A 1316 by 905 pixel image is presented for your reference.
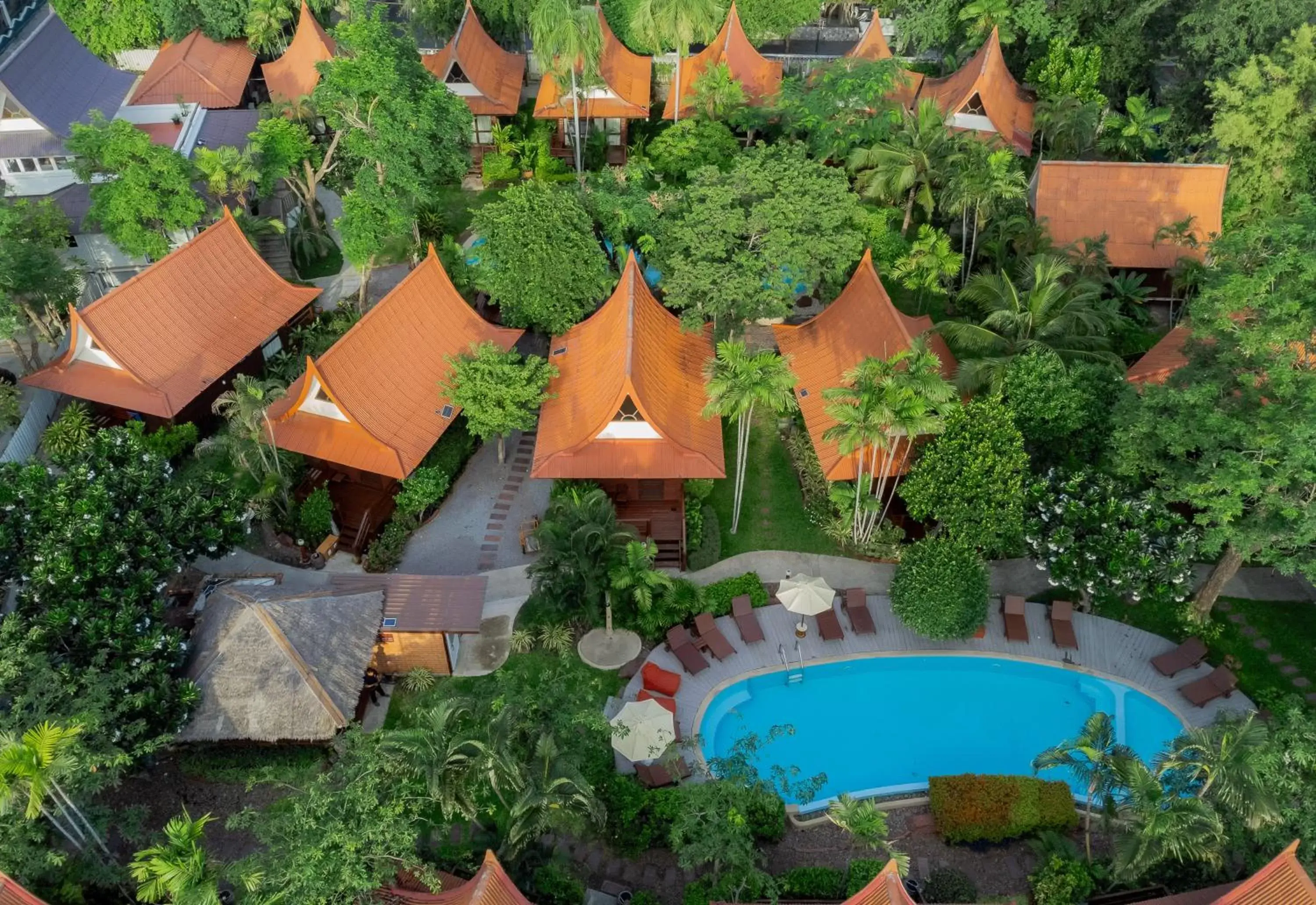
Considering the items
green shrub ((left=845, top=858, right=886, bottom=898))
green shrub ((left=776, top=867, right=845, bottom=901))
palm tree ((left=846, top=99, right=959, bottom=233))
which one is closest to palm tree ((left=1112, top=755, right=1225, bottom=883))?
green shrub ((left=845, top=858, right=886, bottom=898))

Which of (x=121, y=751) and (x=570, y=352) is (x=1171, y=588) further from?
(x=121, y=751)

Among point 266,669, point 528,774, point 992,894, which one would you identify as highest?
point 528,774

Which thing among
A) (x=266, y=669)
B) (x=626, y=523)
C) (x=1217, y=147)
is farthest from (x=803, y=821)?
(x=1217, y=147)

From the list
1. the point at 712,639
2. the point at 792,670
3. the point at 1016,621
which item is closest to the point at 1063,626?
the point at 1016,621

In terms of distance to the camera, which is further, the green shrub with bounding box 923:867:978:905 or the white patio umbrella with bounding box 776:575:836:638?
the white patio umbrella with bounding box 776:575:836:638

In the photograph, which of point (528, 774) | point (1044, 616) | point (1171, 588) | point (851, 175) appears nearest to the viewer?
point (528, 774)

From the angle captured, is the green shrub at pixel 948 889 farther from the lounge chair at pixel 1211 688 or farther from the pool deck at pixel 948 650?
the lounge chair at pixel 1211 688

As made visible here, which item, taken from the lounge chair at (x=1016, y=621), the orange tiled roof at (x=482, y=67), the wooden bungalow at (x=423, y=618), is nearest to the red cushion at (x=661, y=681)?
the wooden bungalow at (x=423, y=618)

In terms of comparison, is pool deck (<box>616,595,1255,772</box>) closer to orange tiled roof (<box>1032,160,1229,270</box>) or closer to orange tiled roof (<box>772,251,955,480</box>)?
orange tiled roof (<box>772,251,955,480</box>)
